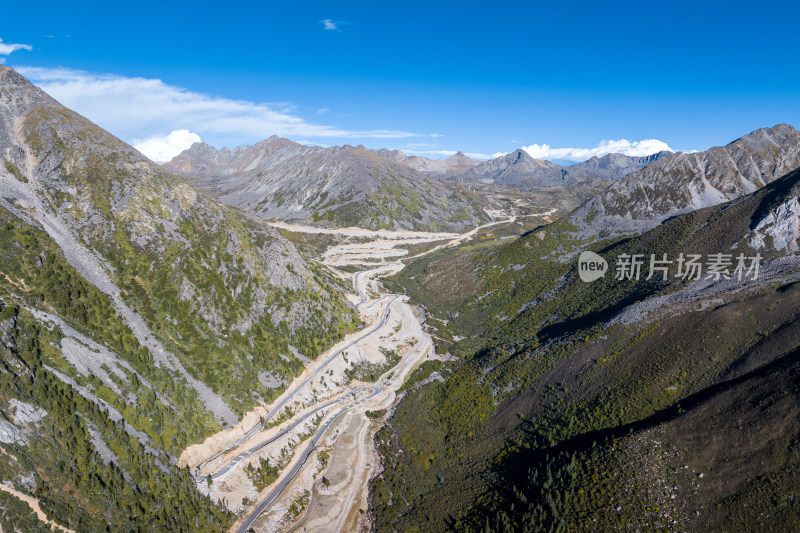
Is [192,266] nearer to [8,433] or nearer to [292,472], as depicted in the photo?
[8,433]

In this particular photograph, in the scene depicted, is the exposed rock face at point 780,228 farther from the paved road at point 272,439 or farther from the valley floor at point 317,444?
the paved road at point 272,439

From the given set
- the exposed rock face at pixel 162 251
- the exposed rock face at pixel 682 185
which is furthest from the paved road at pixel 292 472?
the exposed rock face at pixel 682 185

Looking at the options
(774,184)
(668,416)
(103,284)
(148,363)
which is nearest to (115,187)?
(103,284)

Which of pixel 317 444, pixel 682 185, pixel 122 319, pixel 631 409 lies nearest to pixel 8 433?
pixel 122 319

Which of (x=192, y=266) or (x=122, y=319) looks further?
(x=192, y=266)

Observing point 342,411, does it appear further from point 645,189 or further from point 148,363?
point 645,189

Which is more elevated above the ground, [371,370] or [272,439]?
[371,370]

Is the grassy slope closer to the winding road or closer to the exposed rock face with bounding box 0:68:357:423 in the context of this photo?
the exposed rock face with bounding box 0:68:357:423

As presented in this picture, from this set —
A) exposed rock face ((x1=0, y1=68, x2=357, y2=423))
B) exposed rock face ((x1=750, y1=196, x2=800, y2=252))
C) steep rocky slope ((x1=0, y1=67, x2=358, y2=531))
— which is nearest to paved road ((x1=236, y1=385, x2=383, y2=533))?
steep rocky slope ((x1=0, y1=67, x2=358, y2=531))

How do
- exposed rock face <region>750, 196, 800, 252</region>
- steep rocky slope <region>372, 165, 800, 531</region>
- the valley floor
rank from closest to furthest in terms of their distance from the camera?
steep rocky slope <region>372, 165, 800, 531</region> → the valley floor → exposed rock face <region>750, 196, 800, 252</region>

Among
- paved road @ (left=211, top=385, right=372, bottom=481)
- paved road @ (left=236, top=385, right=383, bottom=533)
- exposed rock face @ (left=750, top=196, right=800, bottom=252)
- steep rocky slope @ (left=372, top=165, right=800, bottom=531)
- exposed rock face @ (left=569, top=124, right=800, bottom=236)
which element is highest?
exposed rock face @ (left=569, top=124, right=800, bottom=236)
